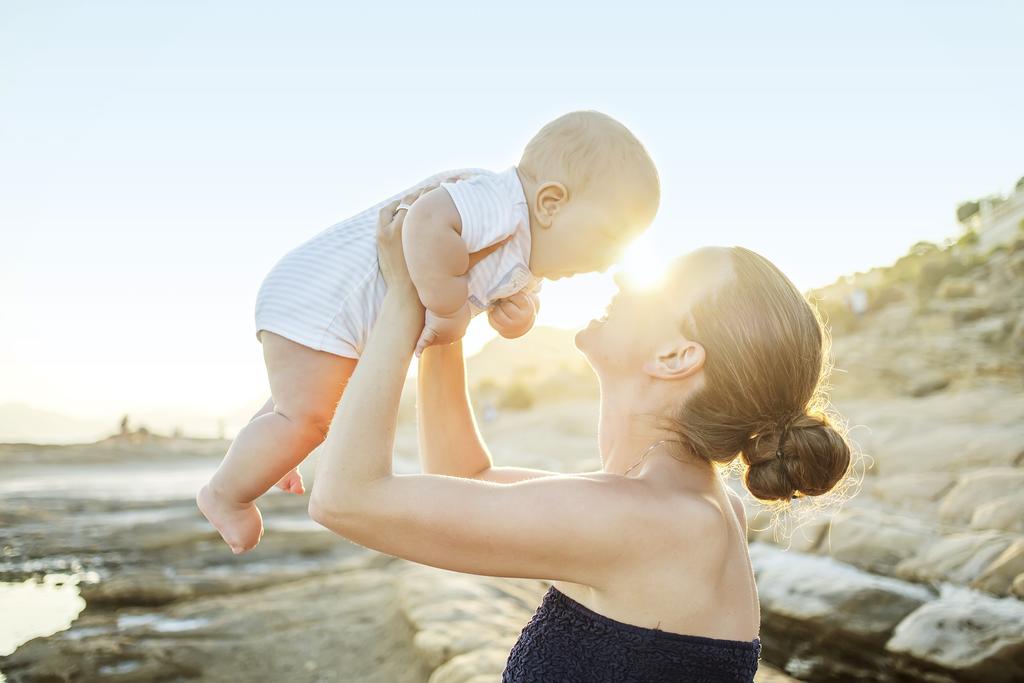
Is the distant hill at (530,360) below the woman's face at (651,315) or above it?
below

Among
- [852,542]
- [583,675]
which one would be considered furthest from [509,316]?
[852,542]

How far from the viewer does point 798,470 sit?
2.04m

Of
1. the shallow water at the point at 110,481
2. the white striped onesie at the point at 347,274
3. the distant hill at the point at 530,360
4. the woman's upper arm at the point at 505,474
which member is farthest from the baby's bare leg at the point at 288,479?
the distant hill at the point at 530,360

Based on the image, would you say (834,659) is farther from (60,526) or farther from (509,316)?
(60,526)

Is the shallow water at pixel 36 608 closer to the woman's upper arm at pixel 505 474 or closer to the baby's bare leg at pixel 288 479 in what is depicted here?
the baby's bare leg at pixel 288 479

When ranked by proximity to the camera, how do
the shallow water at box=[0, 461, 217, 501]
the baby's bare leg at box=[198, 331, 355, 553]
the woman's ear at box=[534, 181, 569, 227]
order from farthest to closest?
the shallow water at box=[0, 461, 217, 501]
the woman's ear at box=[534, 181, 569, 227]
the baby's bare leg at box=[198, 331, 355, 553]

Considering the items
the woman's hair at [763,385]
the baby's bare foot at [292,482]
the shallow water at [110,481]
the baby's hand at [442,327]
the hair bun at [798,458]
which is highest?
the baby's hand at [442,327]

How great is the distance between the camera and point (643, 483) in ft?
6.06

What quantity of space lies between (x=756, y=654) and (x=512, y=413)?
89.3 feet

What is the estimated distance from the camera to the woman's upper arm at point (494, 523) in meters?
1.64

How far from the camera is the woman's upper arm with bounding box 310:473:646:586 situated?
1.64 m

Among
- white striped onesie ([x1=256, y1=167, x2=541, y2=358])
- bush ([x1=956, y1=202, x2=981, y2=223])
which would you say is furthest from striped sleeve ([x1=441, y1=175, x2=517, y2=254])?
bush ([x1=956, y1=202, x2=981, y2=223])

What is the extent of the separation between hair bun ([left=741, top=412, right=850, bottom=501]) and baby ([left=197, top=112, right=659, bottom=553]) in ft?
2.40

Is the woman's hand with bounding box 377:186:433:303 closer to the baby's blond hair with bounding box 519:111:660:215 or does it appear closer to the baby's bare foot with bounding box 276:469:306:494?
the baby's blond hair with bounding box 519:111:660:215
